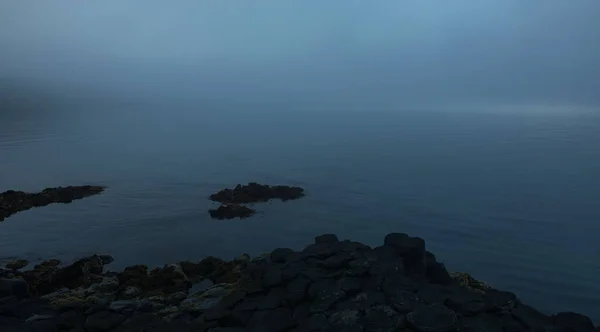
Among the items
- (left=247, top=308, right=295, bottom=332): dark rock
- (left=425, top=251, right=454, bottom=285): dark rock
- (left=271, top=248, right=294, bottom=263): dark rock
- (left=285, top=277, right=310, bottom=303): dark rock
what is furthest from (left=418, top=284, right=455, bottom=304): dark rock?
(left=271, top=248, right=294, bottom=263): dark rock

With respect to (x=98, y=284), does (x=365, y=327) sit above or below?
above

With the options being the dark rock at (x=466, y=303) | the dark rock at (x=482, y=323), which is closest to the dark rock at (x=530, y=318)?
the dark rock at (x=482, y=323)

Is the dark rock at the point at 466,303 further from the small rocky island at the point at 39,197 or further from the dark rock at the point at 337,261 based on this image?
the small rocky island at the point at 39,197

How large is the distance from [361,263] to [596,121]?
8477 cm

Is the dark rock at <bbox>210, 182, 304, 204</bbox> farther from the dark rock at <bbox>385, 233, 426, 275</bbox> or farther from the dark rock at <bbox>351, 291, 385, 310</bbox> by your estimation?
the dark rock at <bbox>351, 291, 385, 310</bbox>

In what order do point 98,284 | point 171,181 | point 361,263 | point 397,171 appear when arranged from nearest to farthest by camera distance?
point 361,263
point 98,284
point 171,181
point 397,171

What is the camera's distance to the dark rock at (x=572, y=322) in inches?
413

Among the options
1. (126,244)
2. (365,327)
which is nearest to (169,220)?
(126,244)

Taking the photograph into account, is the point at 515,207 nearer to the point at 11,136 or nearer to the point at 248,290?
the point at 248,290

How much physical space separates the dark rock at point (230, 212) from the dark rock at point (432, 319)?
1662 cm

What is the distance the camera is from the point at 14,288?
13977 millimetres

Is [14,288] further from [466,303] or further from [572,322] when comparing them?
[572,322]

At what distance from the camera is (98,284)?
15719mm

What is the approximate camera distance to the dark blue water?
65.9 ft
